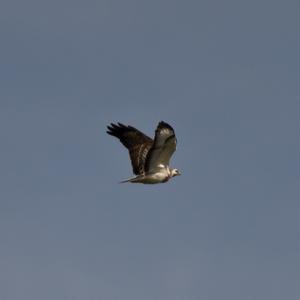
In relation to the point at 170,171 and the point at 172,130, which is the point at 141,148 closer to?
Answer: the point at 170,171

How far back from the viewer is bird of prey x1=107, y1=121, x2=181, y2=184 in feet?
134

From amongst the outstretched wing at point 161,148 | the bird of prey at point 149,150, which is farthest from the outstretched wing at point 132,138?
the outstretched wing at point 161,148

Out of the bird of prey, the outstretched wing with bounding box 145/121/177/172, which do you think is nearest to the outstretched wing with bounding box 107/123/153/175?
the bird of prey

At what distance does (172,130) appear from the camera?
40156mm

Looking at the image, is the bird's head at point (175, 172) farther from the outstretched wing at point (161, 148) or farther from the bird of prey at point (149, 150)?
the outstretched wing at point (161, 148)

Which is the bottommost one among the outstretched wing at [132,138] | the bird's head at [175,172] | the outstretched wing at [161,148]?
the outstretched wing at [161,148]

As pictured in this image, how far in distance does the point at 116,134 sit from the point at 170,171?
3114 mm

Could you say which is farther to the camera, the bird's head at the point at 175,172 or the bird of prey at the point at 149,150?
the bird's head at the point at 175,172

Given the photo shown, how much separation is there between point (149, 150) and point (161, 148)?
3.06 ft

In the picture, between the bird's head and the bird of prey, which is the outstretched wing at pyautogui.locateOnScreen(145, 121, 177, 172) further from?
the bird's head

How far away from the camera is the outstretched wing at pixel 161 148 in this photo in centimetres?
4019

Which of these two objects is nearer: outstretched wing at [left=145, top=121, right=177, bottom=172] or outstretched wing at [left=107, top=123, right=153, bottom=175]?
outstretched wing at [left=145, top=121, right=177, bottom=172]

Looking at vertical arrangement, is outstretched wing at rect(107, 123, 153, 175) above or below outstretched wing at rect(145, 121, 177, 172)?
above

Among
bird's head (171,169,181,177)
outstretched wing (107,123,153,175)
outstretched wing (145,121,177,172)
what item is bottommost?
outstretched wing (145,121,177,172)
